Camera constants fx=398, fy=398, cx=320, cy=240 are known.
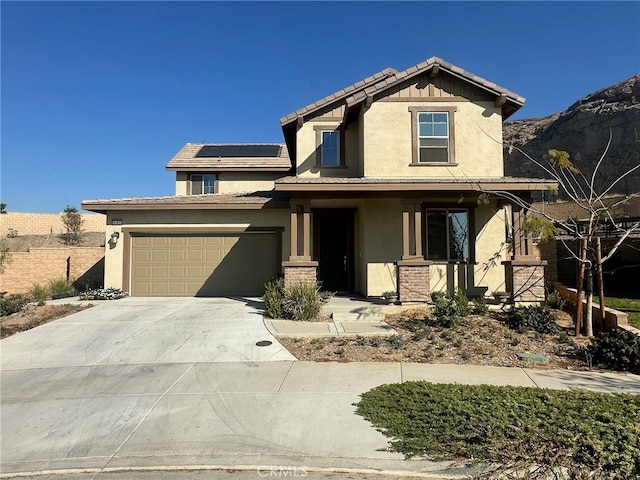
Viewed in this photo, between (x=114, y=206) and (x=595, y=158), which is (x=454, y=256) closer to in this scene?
(x=114, y=206)

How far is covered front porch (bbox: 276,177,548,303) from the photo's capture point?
35.2 feet

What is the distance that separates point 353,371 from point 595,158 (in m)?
33.5

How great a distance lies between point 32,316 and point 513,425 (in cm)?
1134

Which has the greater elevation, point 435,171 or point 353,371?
point 435,171

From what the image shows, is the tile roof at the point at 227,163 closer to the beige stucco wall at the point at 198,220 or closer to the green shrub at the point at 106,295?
the beige stucco wall at the point at 198,220

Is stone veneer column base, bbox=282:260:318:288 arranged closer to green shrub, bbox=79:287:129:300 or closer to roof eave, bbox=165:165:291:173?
green shrub, bbox=79:287:129:300

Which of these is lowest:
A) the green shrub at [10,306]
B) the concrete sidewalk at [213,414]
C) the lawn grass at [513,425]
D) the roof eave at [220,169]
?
the concrete sidewalk at [213,414]

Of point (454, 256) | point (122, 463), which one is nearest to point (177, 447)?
point (122, 463)

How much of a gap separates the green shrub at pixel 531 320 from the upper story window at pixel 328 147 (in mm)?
7054

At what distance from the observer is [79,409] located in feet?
16.8

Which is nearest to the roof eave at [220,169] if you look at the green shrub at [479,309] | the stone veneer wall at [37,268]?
the stone veneer wall at [37,268]

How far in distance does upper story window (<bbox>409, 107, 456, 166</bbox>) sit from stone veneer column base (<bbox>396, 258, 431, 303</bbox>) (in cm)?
342

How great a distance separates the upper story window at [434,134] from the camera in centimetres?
1205

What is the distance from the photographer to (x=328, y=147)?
44.0 feet
